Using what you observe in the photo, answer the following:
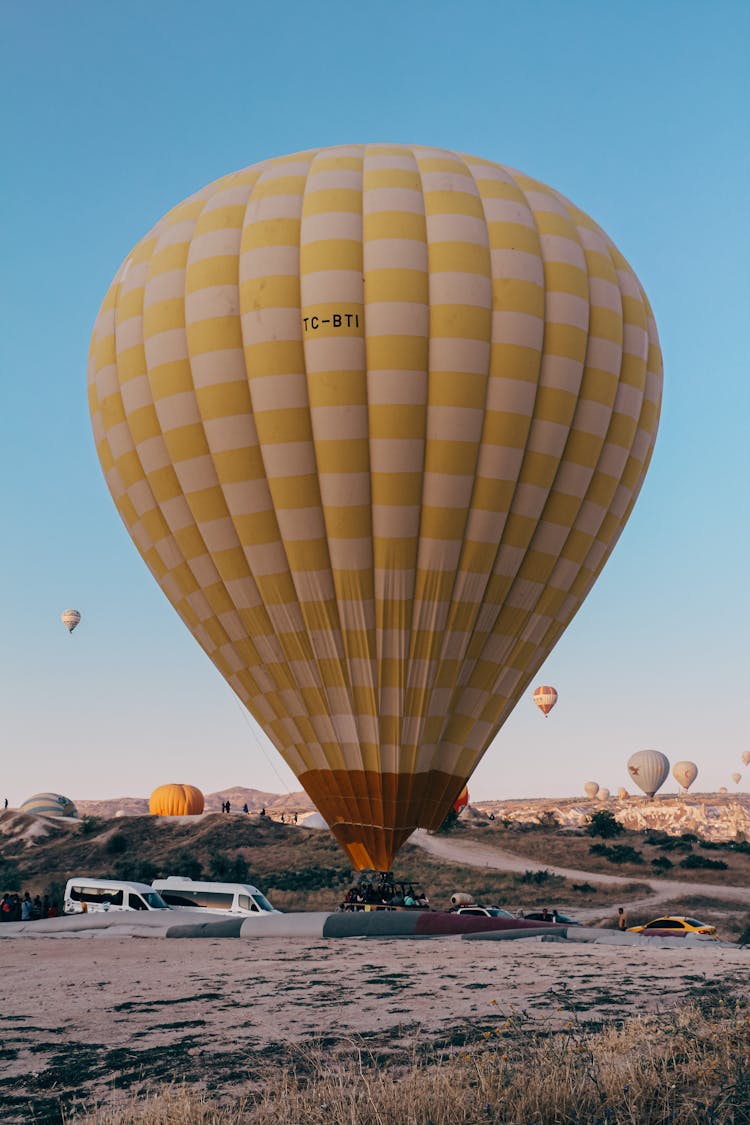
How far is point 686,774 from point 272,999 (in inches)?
4347

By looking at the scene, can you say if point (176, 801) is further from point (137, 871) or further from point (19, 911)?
point (19, 911)

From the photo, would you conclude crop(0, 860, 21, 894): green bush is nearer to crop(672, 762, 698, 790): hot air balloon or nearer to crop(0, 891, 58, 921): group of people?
crop(0, 891, 58, 921): group of people

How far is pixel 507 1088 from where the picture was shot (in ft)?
25.3

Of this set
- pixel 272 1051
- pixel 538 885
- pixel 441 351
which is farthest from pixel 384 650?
pixel 538 885

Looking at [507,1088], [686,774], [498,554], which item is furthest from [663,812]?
[507,1088]

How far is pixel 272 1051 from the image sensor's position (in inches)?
404

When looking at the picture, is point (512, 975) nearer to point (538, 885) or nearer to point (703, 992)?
point (703, 992)

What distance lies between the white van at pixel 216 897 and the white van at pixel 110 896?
1304mm

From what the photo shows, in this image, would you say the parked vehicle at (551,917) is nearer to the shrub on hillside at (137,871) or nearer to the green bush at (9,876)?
the shrub on hillside at (137,871)

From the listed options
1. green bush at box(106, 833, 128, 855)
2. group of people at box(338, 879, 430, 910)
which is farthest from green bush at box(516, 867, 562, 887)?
group of people at box(338, 879, 430, 910)

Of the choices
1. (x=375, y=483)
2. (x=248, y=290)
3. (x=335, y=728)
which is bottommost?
(x=335, y=728)

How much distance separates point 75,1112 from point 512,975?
28.1 ft

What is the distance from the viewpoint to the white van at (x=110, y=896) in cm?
3447

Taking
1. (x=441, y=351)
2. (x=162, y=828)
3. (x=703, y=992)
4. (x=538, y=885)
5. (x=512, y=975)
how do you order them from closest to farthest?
(x=703, y=992) → (x=512, y=975) → (x=441, y=351) → (x=538, y=885) → (x=162, y=828)
